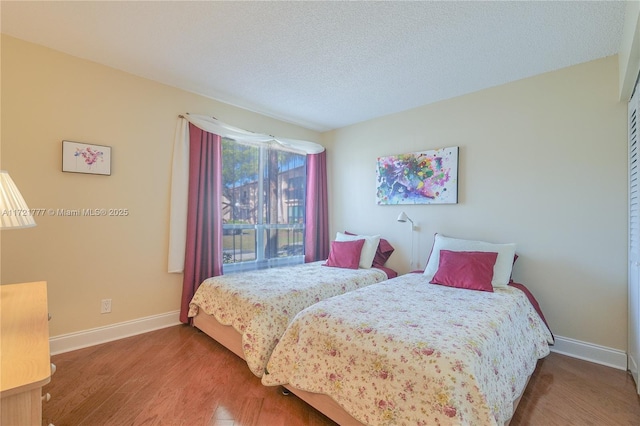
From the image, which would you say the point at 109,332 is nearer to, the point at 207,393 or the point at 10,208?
the point at 207,393

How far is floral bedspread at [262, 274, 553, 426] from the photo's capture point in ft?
4.04

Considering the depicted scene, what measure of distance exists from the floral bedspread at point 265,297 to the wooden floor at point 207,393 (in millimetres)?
273

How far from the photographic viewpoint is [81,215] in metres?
2.46

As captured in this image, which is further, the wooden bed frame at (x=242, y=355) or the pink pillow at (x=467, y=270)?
the pink pillow at (x=467, y=270)

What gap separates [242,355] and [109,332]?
4.37 ft

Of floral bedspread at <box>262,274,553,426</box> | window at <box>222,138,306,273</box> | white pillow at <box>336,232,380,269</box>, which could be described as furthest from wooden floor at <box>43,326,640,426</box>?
white pillow at <box>336,232,380,269</box>

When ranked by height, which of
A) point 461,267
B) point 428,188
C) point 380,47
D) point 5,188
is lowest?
point 461,267

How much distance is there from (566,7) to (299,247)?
3.48 metres

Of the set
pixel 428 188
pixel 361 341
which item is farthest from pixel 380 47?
pixel 361 341

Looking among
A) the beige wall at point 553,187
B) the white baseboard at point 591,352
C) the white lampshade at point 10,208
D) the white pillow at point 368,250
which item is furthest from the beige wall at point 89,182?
the white baseboard at point 591,352

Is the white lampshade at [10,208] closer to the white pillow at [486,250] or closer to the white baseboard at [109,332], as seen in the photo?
the white baseboard at [109,332]

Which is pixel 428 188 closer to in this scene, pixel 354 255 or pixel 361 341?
pixel 354 255

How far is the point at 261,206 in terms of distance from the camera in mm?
3686

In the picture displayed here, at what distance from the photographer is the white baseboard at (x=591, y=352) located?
7.30ft
